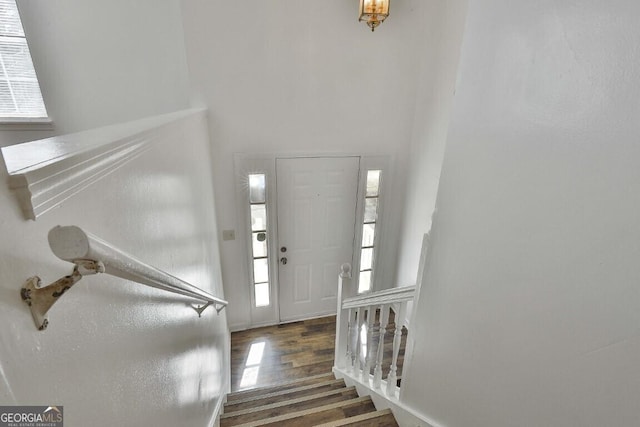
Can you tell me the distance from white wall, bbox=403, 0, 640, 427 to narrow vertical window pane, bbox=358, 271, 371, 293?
2.40m

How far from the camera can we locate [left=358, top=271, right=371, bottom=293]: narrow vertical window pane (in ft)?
11.4

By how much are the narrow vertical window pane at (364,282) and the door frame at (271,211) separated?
0.07 metres

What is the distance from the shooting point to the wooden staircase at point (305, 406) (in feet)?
5.37

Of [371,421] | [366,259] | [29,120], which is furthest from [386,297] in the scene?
[29,120]

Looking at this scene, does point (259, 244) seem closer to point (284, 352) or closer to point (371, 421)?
point (284, 352)

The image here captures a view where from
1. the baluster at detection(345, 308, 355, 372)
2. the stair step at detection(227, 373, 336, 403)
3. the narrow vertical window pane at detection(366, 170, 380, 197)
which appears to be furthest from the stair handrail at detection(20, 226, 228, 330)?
the narrow vertical window pane at detection(366, 170, 380, 197)

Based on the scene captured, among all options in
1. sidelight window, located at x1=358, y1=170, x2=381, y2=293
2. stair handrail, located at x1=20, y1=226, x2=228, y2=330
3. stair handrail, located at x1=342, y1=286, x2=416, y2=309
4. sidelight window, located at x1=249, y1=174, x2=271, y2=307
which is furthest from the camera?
sidelight window, located at x1=358, y1=170, x2=381, y2=293

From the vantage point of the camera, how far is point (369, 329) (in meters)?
1.92

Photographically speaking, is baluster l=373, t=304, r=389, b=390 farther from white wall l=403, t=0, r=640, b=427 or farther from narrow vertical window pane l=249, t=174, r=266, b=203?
narrow vertical window pane l=249, t=174, r=266, b=203

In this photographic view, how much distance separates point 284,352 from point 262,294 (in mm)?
651

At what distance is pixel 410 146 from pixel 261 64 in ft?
5.43

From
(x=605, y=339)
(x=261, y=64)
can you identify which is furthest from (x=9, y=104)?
(x=605, y=339)

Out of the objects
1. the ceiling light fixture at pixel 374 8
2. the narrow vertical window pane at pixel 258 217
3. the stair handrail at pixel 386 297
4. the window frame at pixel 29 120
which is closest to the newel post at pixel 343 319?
the stair handrail at pixel 386 297

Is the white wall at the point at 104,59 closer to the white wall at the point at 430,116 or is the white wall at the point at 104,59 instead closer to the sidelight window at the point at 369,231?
A: the sidelight window at the point at 369,231
